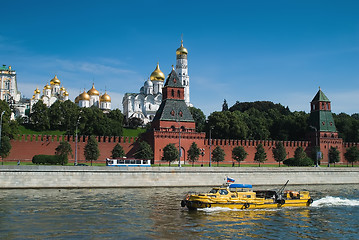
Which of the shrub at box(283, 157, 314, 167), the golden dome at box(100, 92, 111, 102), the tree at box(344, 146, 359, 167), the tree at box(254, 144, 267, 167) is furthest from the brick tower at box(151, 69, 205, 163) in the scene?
the golden dome at box(100, 92, 111, 102)

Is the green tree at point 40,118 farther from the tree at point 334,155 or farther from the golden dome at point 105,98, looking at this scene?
the tree at point 334,155

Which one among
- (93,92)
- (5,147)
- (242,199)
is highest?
(93,92)

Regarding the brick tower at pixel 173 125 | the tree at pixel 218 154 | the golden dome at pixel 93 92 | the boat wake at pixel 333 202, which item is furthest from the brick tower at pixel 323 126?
the golden dome at pixel 93 92

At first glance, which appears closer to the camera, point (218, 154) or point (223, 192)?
point (223, 192)

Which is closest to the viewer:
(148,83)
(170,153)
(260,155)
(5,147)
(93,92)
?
(5,147)

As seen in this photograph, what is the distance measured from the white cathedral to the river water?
87109 millimetres

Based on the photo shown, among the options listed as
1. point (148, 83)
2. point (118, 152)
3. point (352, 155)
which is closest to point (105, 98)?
point (148, 83)

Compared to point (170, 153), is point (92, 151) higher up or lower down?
higher up

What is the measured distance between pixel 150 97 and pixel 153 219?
327 feet

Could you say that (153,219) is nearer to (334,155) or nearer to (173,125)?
(173,125)

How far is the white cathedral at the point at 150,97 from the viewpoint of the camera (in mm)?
120625

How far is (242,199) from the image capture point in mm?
29156

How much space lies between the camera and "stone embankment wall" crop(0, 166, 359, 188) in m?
38.8

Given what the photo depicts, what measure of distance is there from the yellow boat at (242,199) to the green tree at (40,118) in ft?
215
